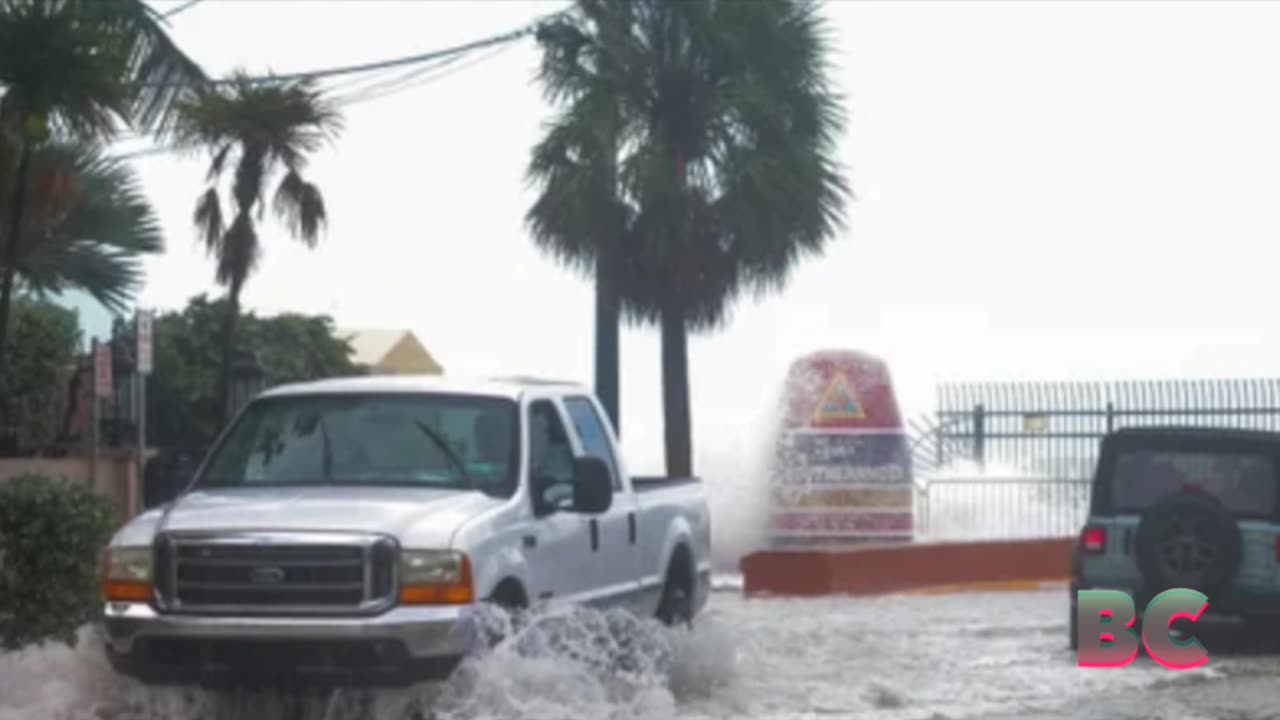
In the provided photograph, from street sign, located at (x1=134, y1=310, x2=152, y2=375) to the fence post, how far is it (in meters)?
15.6

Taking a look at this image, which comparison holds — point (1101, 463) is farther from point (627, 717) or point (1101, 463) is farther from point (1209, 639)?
point (627, 717)

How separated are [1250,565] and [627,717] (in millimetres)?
6928

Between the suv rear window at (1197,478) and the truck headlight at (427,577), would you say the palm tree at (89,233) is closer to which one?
the truck headlight at (427,577)

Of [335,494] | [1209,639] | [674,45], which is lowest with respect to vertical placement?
[1209,639]

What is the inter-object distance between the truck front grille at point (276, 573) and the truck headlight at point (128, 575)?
0.34 ft

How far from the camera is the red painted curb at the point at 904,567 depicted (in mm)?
29453

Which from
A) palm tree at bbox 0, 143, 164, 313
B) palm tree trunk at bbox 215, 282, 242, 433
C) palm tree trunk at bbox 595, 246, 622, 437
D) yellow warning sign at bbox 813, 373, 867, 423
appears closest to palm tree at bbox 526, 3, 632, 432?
palm tree trunk at bbox 595, 246, 622, 437

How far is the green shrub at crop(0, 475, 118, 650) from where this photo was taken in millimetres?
17141

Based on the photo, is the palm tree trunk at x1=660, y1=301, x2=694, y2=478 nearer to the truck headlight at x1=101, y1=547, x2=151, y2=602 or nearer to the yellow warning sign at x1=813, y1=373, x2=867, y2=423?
the yellow warning sign at x1=813, y1=373, x2=867, y2=423

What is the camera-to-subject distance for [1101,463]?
20453 millimetres

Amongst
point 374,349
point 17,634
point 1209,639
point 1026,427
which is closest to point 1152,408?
point 1026,427

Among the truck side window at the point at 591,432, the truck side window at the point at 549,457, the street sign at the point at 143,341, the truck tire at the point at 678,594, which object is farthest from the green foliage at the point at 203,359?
the truck side window at the point at 549,457

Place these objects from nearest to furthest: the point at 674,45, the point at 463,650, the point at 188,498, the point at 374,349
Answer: the point at 463,650
the point at 188,498
the point at 674,45
the point at 374,349

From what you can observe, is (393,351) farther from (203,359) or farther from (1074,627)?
(1074,627)
